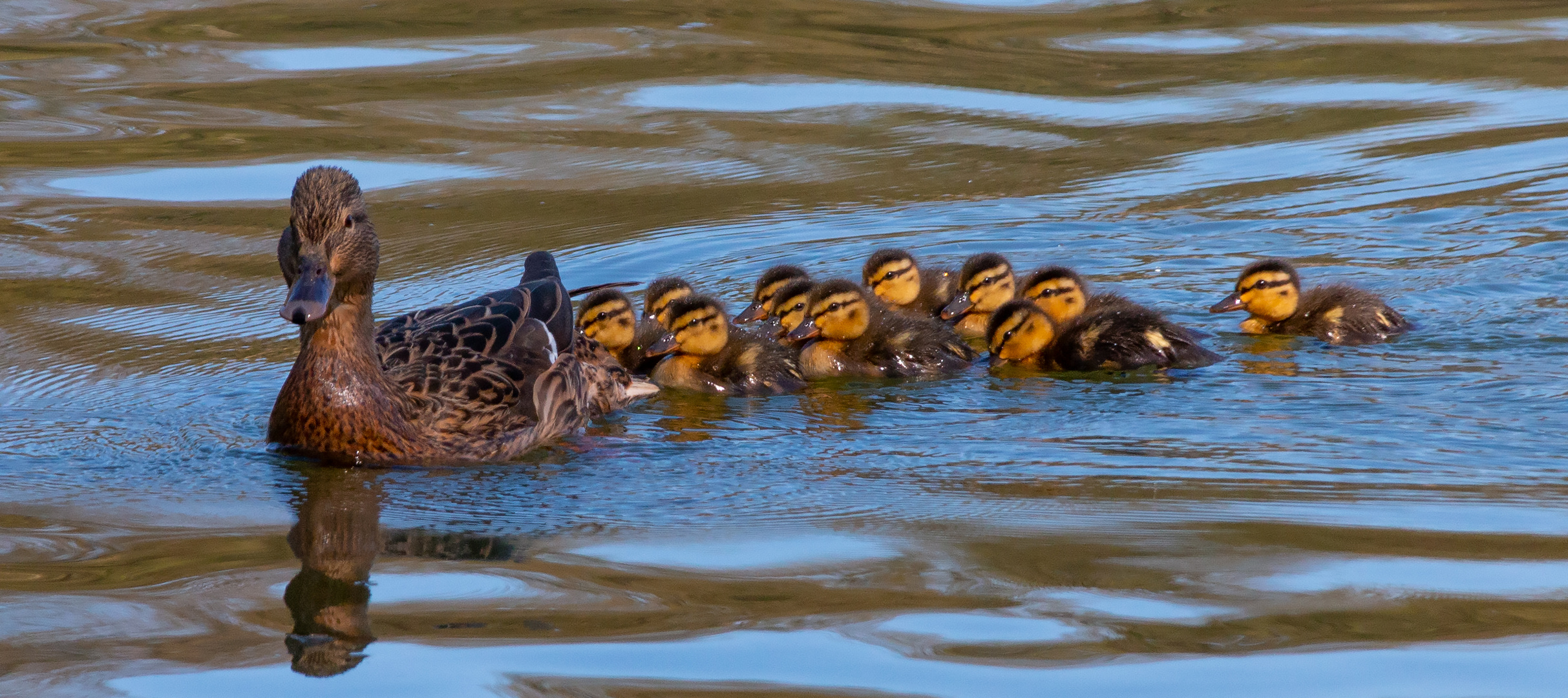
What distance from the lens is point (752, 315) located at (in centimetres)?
637

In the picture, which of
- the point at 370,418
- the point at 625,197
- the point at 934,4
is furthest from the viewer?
the point at 934,4

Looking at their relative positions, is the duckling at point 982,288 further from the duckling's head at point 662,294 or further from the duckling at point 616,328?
the duckling at point 616,328

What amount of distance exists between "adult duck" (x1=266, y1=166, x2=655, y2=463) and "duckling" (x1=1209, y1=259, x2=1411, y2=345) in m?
2.30

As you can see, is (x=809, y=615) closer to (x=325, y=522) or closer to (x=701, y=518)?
(x=701, y=518)

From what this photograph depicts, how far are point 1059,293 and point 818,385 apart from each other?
3.21 feet

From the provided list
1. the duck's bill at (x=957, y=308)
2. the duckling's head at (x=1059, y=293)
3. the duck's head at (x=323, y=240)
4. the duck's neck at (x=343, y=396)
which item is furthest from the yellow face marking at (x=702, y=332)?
the duck's head at (x=323, y=240)

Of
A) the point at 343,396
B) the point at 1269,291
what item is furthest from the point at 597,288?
the point at 1269,291

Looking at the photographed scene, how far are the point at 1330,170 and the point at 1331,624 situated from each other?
196 inches

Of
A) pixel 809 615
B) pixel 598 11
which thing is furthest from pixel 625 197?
pixel 809 615

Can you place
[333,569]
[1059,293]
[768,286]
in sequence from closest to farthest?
[333,569] < [1059,293] < [768,286]

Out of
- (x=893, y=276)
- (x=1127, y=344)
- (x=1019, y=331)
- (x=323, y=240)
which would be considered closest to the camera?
(x=323, y=240)

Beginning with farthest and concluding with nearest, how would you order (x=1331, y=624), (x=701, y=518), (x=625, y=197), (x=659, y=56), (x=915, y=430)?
(x=659, y=56)
(x=625, y=197)
(x=915, y=430)
(x=701, y=518)
(x=1331, y=624)

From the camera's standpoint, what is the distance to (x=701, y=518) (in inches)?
164

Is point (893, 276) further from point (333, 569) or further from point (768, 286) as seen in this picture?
point (333, 569)
